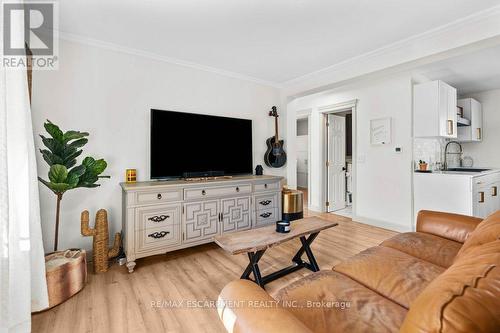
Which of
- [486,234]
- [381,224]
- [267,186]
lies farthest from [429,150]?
[486,234]

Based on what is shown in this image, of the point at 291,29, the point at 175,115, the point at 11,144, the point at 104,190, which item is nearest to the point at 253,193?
the point at 175,115

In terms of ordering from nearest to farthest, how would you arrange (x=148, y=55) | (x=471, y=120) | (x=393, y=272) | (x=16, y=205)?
1. (x=393, y=272)
2. (x=16, y=205)
3. (x=148, y=55)
4. (x=471, y=120)

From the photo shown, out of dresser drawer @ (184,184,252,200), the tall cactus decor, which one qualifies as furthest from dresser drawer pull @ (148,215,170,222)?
the tall cactus decor

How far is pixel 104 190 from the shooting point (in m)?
2.58

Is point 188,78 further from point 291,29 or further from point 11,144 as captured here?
point 11,144

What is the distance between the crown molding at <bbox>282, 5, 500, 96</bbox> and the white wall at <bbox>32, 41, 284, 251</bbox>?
1850mm

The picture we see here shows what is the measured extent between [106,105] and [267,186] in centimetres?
215

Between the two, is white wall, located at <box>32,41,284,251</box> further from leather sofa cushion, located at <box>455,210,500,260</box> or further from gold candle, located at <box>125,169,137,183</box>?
leather sofa cushion, located at <box>455,210,500,260</box>

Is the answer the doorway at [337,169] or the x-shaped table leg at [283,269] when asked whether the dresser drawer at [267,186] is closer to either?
the x-shaped table leg at [283,269]

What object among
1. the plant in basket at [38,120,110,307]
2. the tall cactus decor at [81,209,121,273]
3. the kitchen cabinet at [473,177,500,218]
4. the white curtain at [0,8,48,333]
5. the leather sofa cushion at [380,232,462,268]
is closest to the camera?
the white curtain at [0,8,48,333]

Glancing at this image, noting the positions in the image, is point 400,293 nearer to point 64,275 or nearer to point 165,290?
point 165,290

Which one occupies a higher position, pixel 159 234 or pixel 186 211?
pixel 186 211

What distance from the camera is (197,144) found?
3010 millimetres

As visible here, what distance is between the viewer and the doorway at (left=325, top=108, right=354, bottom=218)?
4777 mm
